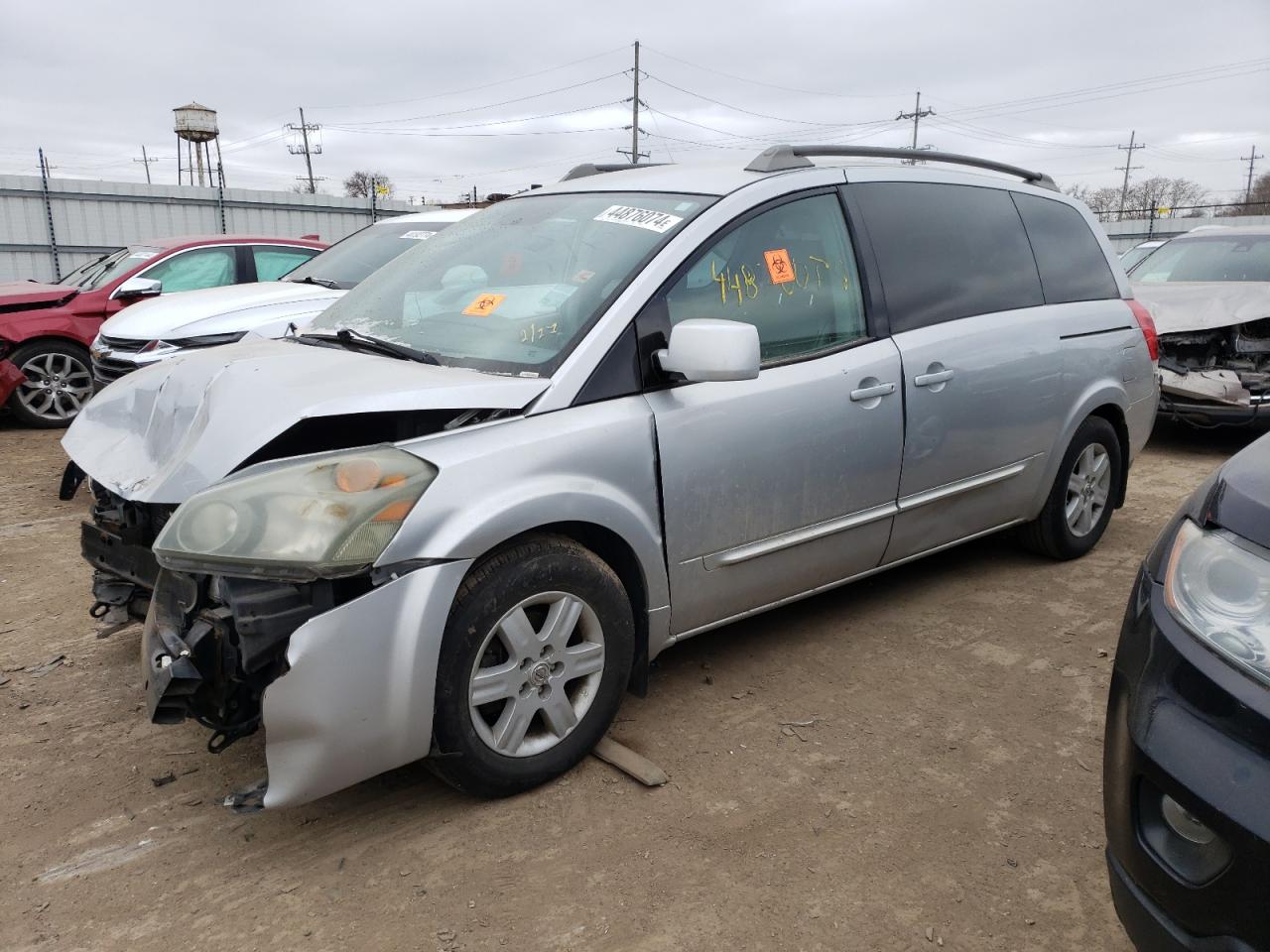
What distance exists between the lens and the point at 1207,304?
7.30m

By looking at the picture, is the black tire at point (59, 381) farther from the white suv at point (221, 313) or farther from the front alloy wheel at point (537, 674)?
the front alloy wheel at point (537, 674)

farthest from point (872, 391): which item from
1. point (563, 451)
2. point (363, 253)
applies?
point (363, 253)

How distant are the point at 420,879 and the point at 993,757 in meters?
1.68

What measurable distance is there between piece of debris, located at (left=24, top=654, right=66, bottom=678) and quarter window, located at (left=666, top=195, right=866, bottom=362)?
2528 millimetres

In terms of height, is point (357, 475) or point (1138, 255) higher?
point (1138, 255)

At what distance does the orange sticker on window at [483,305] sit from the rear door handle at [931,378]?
1489mm

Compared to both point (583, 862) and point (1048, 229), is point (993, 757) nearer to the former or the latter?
point (583, 862)

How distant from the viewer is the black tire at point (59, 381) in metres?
7.88

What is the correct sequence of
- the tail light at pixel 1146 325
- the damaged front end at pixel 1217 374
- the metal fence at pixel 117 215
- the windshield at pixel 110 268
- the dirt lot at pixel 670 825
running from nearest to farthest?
the dirt lot at pixel 670 825 < the tail light at pixel 1146 325 < the damaged front end at pixel 1217 374 < the windshield at pixel 110 268 < the metal fence at pixel 117 215

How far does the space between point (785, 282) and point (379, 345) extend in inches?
52.5

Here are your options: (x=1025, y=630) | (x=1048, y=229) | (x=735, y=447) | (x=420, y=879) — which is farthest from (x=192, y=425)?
(x=1048, y=229)

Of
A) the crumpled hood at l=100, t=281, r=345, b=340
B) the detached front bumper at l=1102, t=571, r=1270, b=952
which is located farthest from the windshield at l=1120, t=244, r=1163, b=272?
the detached front bumper at l=1102, t=571, r=1270, b=952

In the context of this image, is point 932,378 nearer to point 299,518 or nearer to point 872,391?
point 872,391

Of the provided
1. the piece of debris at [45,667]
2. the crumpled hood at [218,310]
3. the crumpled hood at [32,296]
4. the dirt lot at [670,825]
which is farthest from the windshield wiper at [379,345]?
the crumpled hood at [32,296]
